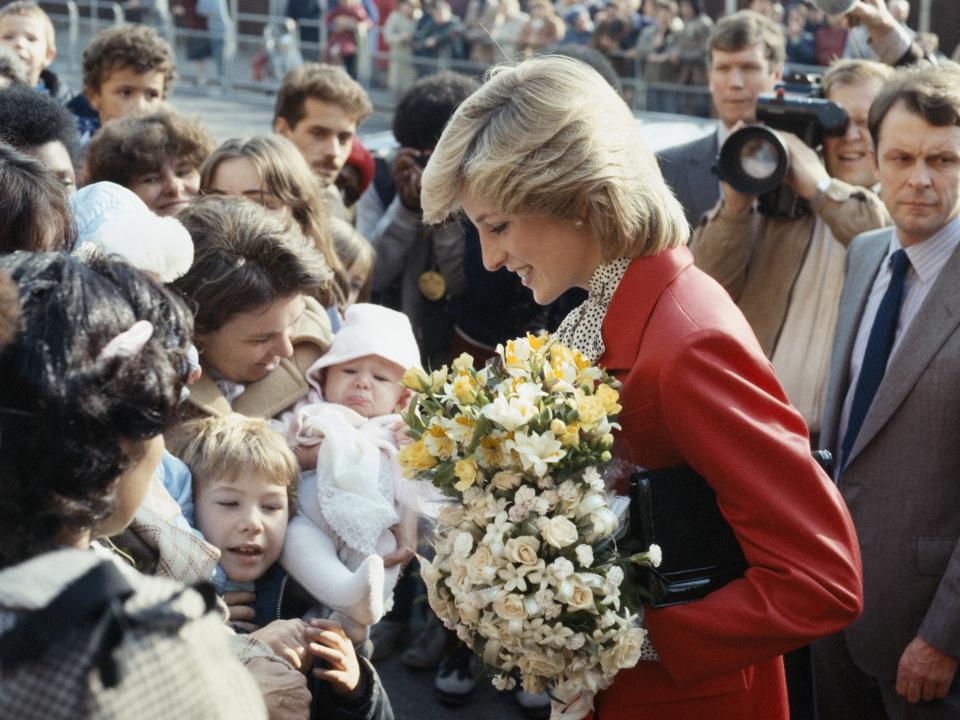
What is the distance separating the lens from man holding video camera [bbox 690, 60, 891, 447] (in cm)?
396

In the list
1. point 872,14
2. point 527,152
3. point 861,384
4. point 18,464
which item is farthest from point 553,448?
point 872,14

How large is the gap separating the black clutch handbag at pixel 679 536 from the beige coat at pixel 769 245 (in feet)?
6.48

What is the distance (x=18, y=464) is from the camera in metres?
1.42

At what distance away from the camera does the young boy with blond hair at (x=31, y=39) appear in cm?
572

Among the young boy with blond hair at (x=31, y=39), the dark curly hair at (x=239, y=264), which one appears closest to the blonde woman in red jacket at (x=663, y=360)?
the dark curly hair at (x=239, y=264)

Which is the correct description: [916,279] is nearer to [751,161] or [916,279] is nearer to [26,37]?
[751,161]

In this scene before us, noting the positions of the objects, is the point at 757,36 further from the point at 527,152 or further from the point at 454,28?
the point at 454,28

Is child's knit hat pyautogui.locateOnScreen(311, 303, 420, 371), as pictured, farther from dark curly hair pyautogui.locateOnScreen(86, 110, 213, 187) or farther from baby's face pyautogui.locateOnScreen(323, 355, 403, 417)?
dark curly hair pyautogui.locateOnScreen(86, 110, 213, 187)

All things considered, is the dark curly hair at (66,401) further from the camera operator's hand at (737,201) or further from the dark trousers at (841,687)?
the camera operator's hand at (737,201)

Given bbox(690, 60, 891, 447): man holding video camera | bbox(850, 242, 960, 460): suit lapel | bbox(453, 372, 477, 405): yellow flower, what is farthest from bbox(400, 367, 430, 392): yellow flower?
bbox(690, 60, 891, 447): man holding video camera

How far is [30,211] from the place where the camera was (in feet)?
7.76

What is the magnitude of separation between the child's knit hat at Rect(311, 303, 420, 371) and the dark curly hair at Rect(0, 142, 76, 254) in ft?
2.87

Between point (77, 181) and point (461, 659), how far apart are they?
2168 mm

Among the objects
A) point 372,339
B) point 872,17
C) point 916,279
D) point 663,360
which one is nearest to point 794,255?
point 916,279
